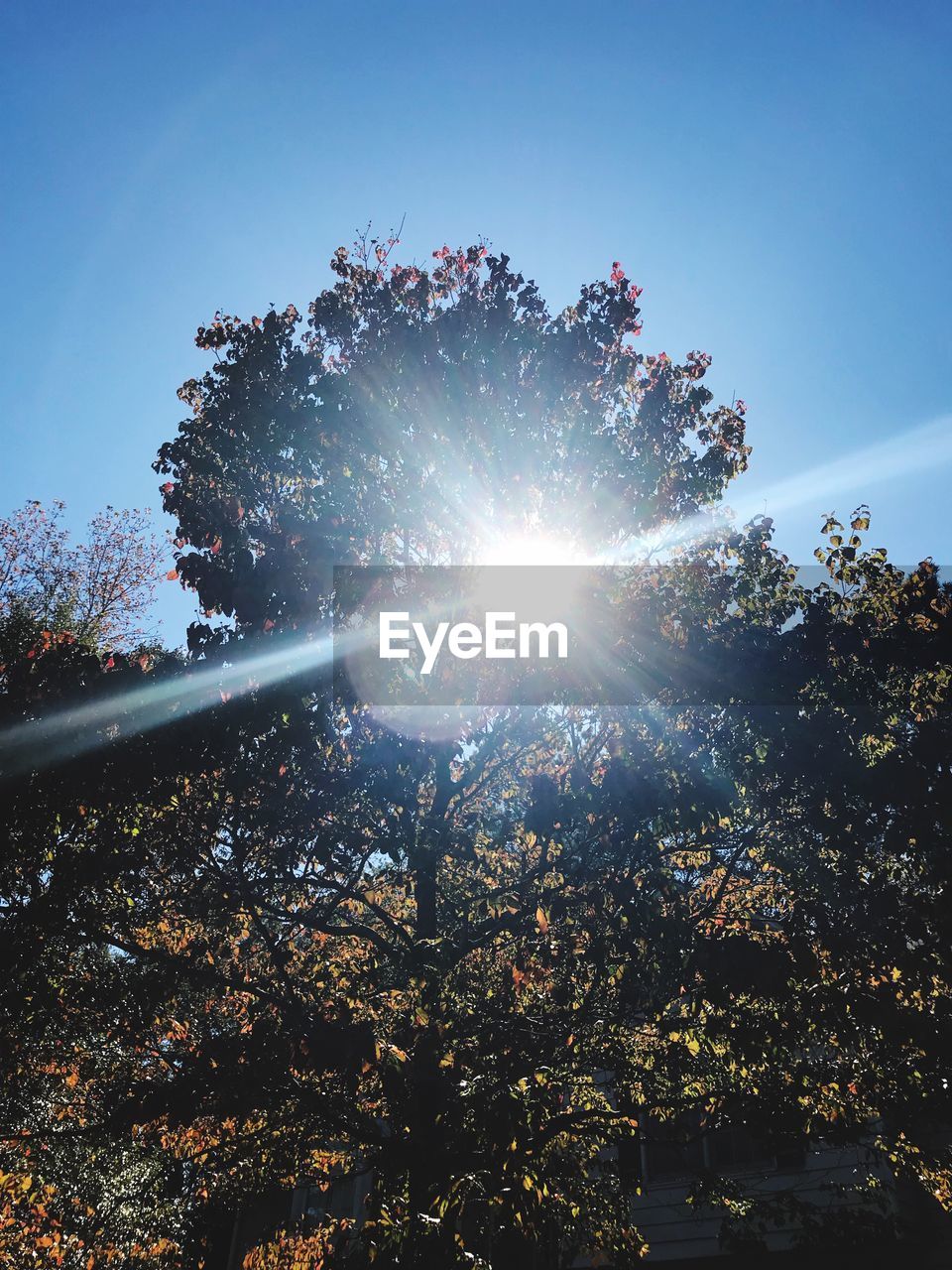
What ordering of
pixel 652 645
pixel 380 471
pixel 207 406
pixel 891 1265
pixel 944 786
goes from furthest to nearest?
pixel 891 1265 < pixel 207 406 < pixel 380 471 < pixel 652 645 < pixel 944 786

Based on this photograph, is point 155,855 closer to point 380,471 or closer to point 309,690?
point 309,690

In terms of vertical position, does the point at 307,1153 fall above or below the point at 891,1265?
above

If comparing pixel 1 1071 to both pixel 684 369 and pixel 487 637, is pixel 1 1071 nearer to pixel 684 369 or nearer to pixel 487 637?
pixel 487 637

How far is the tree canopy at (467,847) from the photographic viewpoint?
7574 millimetres

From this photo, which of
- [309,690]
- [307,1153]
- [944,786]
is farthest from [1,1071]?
[944,786]

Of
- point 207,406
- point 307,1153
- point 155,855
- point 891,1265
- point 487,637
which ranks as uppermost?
point 207,406

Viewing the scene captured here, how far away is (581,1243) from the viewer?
30.4 ft

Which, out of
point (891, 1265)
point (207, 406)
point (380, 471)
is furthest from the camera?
point (891, 1265)

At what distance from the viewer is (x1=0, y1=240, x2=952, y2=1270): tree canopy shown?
7574 mm

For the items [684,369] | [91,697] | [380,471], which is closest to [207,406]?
[380,471]

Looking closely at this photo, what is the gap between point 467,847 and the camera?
899cm

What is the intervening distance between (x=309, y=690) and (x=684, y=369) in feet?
23.7

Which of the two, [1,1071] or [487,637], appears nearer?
[487,637]

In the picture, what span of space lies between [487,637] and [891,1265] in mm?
13913
